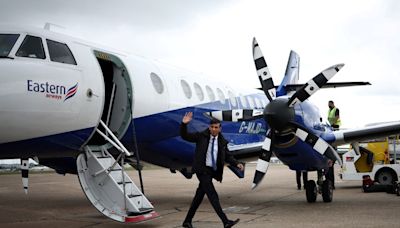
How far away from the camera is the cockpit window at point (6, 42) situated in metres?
7.62

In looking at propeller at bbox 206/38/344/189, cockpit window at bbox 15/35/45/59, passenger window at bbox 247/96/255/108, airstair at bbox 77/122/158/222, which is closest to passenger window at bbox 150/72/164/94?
propeller at bbox 206/38/344/189

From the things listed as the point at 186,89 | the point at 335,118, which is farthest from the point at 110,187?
the point at 335,118

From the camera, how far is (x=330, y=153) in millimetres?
10375

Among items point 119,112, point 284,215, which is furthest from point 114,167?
point 284,215

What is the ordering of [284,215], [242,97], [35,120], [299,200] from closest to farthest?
[35,120], [284,215], [299,200], [242,97]

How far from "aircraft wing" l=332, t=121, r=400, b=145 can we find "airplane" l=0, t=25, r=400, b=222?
0.02 m

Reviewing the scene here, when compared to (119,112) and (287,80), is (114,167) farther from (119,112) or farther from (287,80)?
(287,80)

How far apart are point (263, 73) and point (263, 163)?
215 cm

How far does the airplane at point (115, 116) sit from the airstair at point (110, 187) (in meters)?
0.02

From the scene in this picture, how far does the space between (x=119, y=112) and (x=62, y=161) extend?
303 centimetres

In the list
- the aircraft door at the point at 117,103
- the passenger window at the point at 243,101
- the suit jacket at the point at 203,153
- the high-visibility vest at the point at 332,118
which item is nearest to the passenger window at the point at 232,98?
the passenger window at the point at 243,101

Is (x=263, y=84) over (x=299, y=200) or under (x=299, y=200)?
over

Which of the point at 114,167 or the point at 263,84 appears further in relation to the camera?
the point at 263,84

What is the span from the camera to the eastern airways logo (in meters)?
7.45
